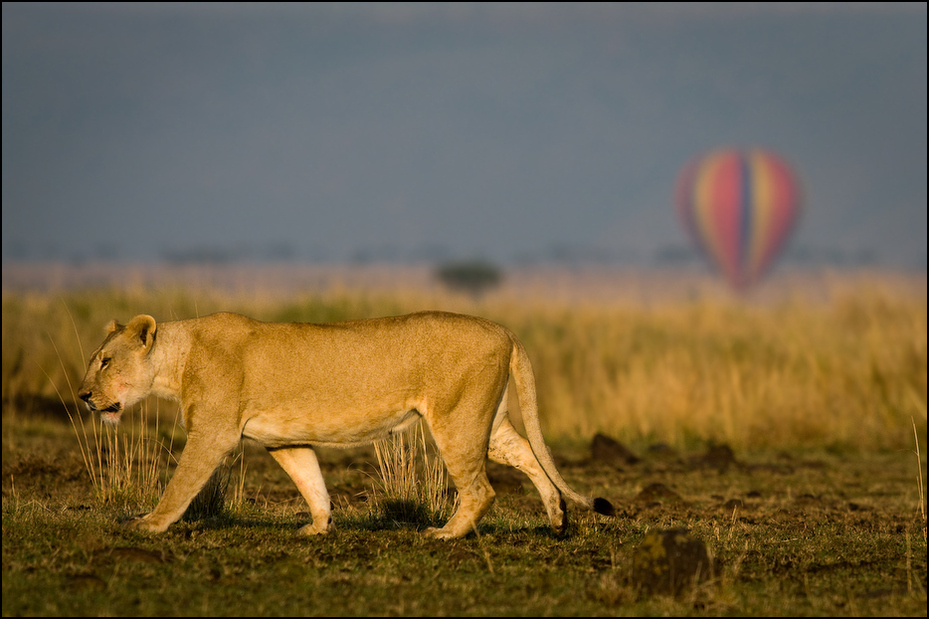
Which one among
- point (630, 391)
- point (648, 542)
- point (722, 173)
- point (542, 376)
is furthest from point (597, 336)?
point (722, 173)

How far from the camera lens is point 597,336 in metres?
26.0

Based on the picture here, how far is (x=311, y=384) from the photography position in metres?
7.77

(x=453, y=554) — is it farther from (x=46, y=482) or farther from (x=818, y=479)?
(x=818, y=479)

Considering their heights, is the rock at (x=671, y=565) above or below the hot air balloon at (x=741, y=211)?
below

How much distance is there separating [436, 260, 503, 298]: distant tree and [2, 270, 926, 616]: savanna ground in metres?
61.1

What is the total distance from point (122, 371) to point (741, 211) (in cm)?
6570

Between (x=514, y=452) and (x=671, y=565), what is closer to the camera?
(x=671, y=565)

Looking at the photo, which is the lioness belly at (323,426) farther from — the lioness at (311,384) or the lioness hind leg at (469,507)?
the lioness hind leg at (469,507)

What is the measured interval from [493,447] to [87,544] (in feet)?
9.56

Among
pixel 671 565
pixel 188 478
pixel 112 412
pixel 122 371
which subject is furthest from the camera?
pixel 112 412

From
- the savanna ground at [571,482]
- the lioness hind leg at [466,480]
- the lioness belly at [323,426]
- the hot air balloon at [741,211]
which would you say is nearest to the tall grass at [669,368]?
the savanna ground at [571,482]

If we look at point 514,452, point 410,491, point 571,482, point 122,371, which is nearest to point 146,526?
point 122,371

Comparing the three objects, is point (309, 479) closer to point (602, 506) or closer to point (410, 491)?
point (410, 491)

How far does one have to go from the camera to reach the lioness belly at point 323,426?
776cm
